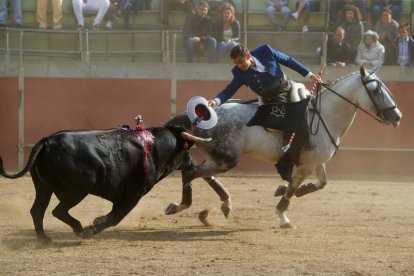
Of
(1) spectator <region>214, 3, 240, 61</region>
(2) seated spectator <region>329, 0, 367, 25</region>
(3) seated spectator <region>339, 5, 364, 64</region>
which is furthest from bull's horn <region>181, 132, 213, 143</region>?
(2) seated spectator <region>329, 0, 367, 25</region>

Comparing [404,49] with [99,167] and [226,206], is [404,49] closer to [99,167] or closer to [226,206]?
[226,206]

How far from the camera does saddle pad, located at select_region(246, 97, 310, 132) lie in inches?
363

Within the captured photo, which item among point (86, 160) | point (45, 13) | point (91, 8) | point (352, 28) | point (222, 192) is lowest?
point (222, 192)

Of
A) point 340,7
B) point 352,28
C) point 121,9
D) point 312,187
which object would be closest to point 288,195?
point 312,187

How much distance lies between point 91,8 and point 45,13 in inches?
33.1

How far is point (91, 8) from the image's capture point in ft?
55.2

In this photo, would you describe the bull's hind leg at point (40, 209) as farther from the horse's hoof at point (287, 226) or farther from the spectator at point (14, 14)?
the spectator at point (14, 14)

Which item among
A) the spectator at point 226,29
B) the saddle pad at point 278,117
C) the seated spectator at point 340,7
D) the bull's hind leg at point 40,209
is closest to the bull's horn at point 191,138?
the saddle pad at point 278,117

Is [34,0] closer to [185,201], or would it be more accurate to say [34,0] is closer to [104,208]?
[104,208]

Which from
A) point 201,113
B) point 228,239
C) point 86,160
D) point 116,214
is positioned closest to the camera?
point 86,160

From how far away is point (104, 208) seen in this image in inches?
427

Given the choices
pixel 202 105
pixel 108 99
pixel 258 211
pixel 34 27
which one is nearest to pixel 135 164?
pixel 202 105

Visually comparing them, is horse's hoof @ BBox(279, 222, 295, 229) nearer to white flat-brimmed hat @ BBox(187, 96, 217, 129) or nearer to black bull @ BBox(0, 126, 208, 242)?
white flat-brimmed hat @ BBox(187, 96, 217, 129)

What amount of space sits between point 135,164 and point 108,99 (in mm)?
7938
